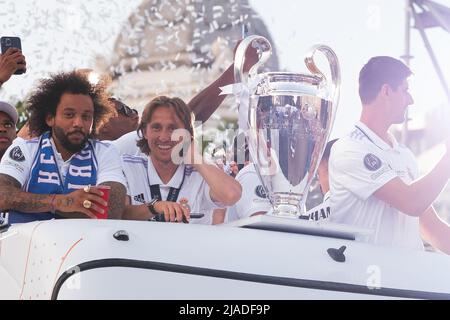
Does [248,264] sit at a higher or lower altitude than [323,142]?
lower

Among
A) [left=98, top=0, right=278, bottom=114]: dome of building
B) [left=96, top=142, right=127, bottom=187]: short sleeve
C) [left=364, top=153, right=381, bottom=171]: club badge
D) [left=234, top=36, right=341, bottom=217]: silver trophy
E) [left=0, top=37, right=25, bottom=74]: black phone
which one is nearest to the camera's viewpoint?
[left=234, top=36, right=341, bottom=217]: silver trophy

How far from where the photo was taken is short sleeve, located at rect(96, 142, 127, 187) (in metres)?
3.31

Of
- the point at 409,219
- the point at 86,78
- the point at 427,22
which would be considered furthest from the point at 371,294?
the point at 427,22

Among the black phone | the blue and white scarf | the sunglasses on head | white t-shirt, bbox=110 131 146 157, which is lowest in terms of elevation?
the blue and white scarf

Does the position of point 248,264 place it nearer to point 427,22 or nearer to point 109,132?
point 109,132

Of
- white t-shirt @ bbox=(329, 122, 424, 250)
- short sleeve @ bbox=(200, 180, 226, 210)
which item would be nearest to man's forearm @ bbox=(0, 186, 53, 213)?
short sleeve @ bbox=(200, 180, 226, 210)

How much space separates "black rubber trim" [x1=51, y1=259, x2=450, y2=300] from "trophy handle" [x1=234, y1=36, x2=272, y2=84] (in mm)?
784

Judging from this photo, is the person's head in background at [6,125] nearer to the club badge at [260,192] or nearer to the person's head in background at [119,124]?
the person's head in background at [119,124]

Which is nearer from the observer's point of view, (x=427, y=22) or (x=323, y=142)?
(x=323, y=142)

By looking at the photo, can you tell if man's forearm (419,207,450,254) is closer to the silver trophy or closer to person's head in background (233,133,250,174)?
person's head in background (233,133,250,174)

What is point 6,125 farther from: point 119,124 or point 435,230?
point 435,230

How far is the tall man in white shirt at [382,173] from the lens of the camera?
11.0ft

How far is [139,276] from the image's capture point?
216 cm
